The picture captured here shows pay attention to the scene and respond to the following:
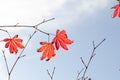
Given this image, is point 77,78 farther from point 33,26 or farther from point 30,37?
point 33,26

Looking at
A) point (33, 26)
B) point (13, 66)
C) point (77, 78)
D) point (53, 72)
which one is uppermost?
point (33, 26)

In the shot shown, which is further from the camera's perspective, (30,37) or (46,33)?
(30,37)

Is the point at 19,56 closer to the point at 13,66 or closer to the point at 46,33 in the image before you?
the point at 13,66

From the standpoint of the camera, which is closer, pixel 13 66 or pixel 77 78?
pixel 13 66

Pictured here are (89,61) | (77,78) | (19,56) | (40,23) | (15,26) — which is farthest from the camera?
(77,78)

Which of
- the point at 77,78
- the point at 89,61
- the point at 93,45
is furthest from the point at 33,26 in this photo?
the point at 77,78

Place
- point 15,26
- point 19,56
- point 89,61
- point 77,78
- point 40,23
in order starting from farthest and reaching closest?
point 77,78
point 19,56
point 89,61
point 40,23
point 15,26

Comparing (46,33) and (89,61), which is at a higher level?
(46,33)

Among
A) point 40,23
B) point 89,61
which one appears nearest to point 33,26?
point 40,23

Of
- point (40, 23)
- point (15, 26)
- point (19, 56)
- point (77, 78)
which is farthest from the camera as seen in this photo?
point (77, 78)
